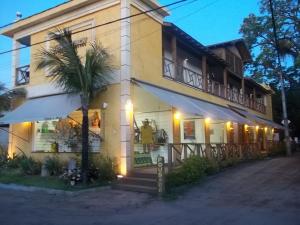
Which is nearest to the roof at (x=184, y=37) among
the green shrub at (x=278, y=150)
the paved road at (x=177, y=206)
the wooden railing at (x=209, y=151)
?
the wooden railing at (x=209, y=151)

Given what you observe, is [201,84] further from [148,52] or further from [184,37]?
[148,52]

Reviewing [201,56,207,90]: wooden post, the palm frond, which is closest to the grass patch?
the palm frond

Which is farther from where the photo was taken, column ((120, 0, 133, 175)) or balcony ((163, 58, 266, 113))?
balcony ((163, 58, 266, 113))

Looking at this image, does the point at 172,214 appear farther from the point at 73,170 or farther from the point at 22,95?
the point at 22,95

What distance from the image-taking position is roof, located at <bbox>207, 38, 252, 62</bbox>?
2593 centimetres

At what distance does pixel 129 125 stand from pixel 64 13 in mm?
6353

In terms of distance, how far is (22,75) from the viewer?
62.4 feet

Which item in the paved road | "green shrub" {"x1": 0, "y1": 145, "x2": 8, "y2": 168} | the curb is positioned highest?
"green shrub" {"x1": 0, "y1": 145, "x2": 8, "y2": 168}

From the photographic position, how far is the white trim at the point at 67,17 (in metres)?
15.4

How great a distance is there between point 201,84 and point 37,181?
11.3 metres

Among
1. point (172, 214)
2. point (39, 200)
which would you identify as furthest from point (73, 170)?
point (172, 214)

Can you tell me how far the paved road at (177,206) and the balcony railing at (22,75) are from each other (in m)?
7.60

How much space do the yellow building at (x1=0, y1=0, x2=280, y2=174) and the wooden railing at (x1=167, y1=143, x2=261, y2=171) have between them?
0.10m

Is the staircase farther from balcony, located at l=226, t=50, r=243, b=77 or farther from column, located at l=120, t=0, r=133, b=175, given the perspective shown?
balcony, located at l=226, t=50, r=243, b=77
